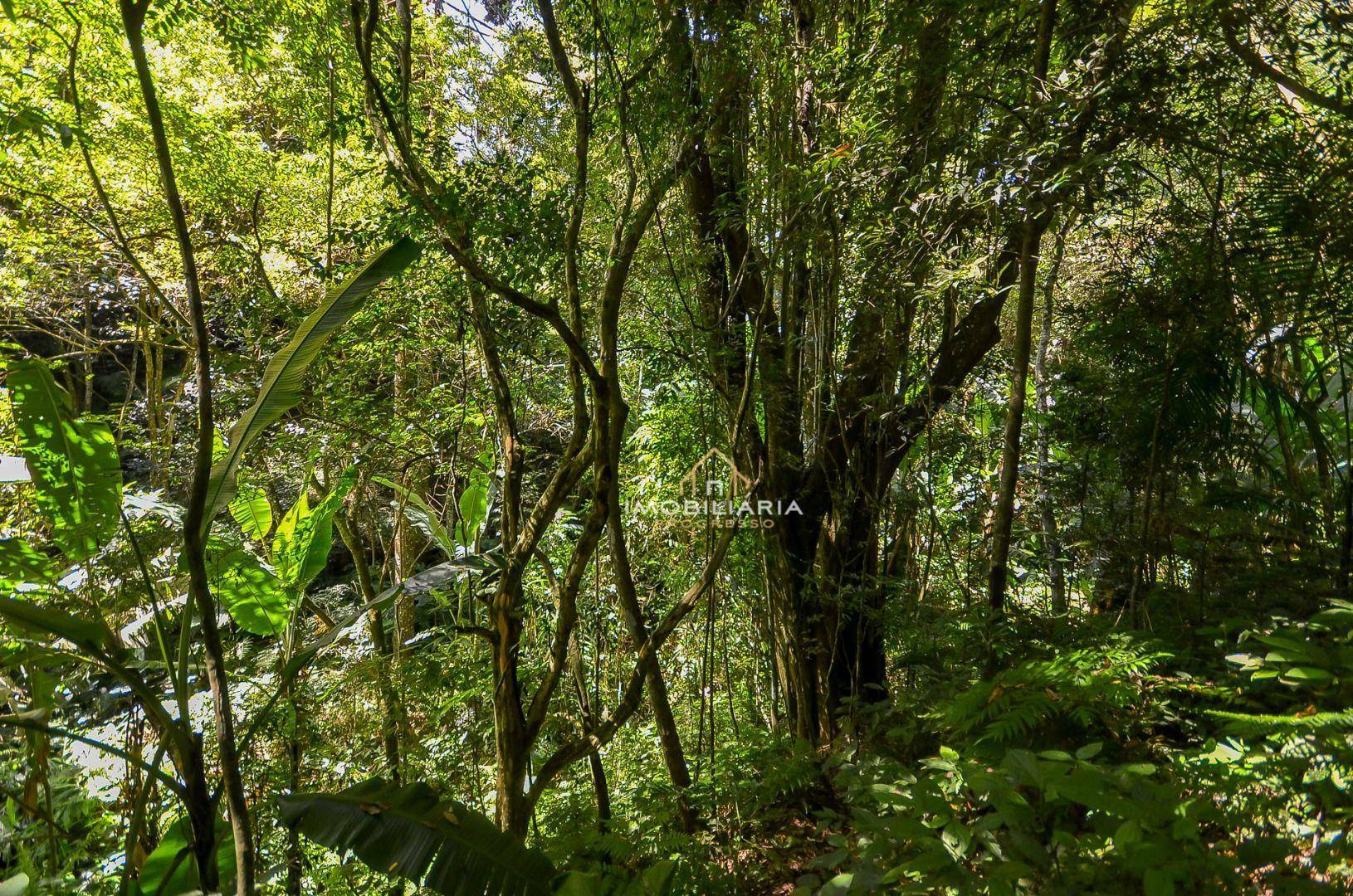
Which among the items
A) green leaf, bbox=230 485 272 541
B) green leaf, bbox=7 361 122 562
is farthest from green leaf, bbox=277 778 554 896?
green leaf, bbox=230 485 272 541

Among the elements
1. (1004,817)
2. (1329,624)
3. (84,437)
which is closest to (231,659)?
(84,437)

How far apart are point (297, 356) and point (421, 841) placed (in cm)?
109

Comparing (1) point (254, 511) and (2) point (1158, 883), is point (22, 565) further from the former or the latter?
(2) point (1158, 883)

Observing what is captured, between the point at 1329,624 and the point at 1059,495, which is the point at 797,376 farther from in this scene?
the point at 1329,624

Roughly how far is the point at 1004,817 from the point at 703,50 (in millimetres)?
2540

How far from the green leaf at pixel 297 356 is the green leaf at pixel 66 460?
489 mm

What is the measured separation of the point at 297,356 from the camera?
1.64 meters

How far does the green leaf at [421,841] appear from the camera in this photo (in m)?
1.50

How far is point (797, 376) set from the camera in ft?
11.4

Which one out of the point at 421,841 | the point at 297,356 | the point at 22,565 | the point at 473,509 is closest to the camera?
the point at 421,841

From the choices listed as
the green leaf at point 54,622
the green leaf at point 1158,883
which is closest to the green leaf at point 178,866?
the green leaf at point 54,622

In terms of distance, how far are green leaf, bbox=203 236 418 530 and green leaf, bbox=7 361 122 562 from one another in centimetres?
49

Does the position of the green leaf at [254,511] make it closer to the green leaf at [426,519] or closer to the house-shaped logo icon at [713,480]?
the green leaf at [426,519]

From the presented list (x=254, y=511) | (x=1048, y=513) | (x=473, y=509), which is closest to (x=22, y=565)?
(x=254, y=511)
